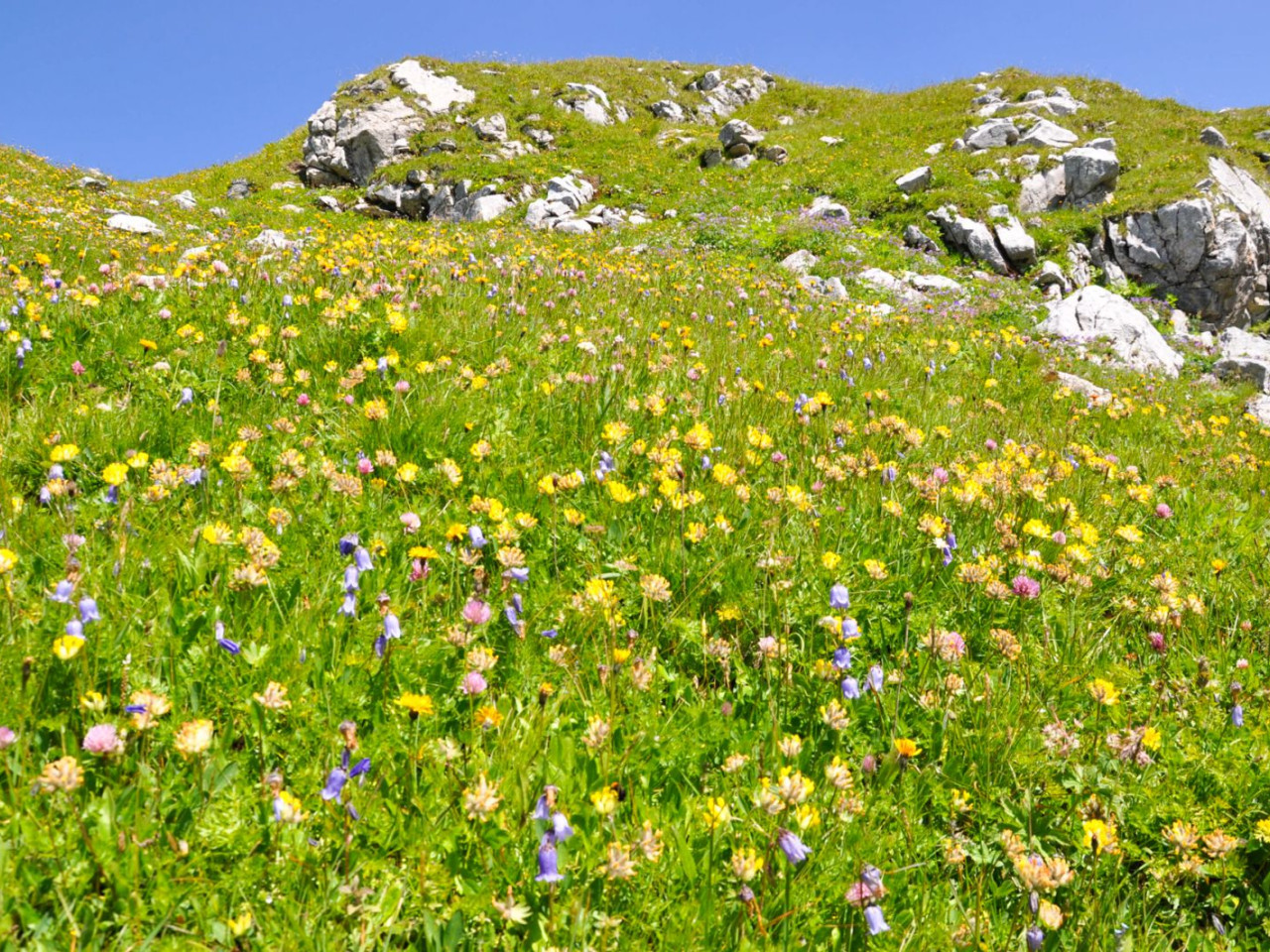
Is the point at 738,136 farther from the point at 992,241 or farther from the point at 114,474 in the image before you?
the point at 114,474

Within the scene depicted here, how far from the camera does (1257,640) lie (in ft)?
10.9

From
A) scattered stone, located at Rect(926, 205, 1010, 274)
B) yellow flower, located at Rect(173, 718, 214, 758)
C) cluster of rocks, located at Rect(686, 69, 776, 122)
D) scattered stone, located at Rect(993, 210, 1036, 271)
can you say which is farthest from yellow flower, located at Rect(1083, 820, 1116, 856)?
cluster of rocks, located at Rect(686, 69, 776, 122)

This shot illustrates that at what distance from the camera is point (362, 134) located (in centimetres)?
2731

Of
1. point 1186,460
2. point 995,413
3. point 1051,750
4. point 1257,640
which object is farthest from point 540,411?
point 1186,460

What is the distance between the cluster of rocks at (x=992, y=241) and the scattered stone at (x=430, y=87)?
70.6 ft

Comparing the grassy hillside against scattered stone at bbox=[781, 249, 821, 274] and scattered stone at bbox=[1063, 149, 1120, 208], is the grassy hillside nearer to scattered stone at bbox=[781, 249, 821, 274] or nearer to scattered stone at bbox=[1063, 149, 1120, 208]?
scattered stone at bbox=[781, 249, 821, 274]

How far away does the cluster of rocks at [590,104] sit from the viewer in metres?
30.9

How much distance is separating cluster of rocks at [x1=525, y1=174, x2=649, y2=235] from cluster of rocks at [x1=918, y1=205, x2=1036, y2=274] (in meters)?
8.24

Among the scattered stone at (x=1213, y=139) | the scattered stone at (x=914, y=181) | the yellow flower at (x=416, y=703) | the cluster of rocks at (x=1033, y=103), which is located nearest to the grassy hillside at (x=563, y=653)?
the yellow flower at (x=416, y=703)

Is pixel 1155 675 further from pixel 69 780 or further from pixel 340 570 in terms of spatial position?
pixel 69 780

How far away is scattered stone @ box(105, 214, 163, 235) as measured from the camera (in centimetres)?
1105

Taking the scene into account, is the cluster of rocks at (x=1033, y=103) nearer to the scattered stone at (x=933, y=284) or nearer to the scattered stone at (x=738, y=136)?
the scattered stone at (x=738, y=136)

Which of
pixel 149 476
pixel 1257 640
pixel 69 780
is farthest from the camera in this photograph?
pixel 1257 640

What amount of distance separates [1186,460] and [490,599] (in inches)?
270
